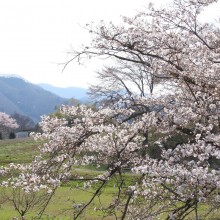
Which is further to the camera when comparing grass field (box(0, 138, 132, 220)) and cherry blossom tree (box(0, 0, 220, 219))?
grass field (box(0, 138, 132, 220))

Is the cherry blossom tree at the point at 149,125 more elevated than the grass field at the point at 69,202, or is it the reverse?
the cherry blossom tree at the point at 149,125

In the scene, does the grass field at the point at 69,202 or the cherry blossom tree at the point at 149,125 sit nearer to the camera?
the cherry blossom tree at the point at 149,125

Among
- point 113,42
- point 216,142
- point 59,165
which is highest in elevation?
point 113,42

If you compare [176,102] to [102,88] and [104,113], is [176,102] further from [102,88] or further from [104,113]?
[102,88]

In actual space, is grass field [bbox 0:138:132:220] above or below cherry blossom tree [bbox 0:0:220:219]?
below

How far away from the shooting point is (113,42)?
20.0 feet

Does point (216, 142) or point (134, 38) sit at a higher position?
point (134, 38)

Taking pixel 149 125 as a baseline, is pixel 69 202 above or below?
below

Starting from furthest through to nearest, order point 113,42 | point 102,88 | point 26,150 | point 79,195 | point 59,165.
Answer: point 26,150 < point 102,88 < point 79,195 < point 113,42 < point 59,165

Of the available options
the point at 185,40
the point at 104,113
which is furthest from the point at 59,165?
the point at 185,40

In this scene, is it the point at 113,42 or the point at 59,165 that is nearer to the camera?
the point at 59,165

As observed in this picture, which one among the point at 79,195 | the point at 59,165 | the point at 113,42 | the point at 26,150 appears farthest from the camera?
the point at 26,150

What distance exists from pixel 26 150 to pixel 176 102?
112 ft

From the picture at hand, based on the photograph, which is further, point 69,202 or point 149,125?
point 69,202
